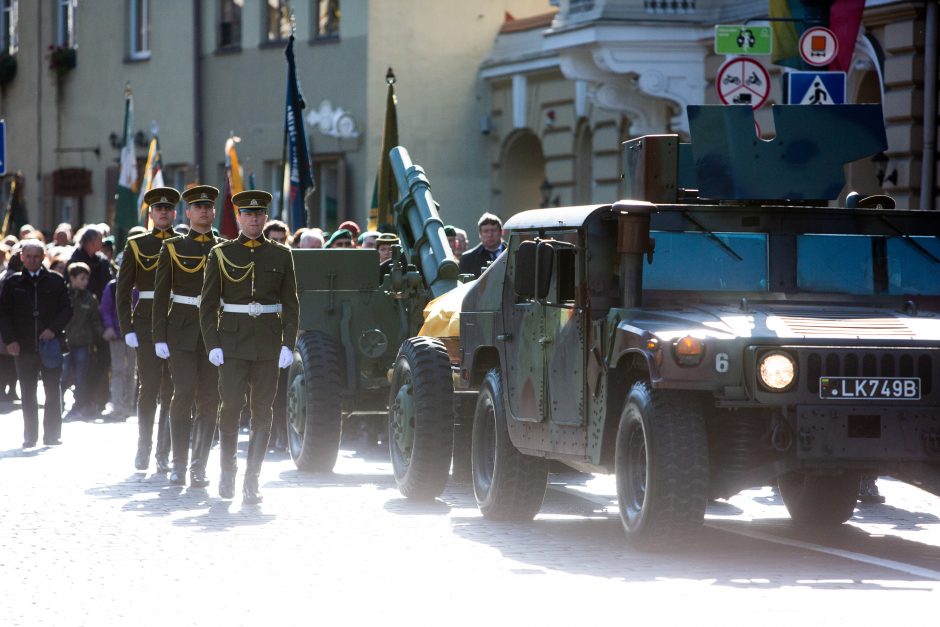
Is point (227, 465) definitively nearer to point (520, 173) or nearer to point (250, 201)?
point (250, 201)

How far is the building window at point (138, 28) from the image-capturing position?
43094 millimetres

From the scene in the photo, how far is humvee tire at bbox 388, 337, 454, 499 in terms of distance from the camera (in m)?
14.0

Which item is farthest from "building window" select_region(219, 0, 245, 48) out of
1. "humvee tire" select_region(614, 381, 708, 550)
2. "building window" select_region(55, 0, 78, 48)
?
"humvee tire" select_region(614, 381, 708, 550)

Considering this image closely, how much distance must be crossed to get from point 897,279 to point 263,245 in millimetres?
4127

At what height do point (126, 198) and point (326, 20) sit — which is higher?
point (326, 20)

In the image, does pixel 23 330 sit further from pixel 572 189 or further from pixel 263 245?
pixel 572 189

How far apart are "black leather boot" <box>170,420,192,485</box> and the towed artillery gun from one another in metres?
1.02

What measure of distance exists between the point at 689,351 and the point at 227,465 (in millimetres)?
4444

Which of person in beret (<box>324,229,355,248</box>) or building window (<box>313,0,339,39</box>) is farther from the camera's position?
building window (<box>313,0,339,39</box>)

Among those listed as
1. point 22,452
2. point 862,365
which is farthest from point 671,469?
point 22,452

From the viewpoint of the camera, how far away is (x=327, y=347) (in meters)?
16.6

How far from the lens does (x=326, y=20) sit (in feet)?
122

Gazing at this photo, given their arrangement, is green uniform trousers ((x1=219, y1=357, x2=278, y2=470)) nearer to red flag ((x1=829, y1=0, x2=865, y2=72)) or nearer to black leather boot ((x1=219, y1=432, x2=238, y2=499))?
black leather boot ((x1=219, y1=432, x2=238, y2=499))

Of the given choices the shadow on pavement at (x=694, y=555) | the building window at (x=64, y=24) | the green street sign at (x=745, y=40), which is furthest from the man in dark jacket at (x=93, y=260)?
the building window at (x=64, y=24)
